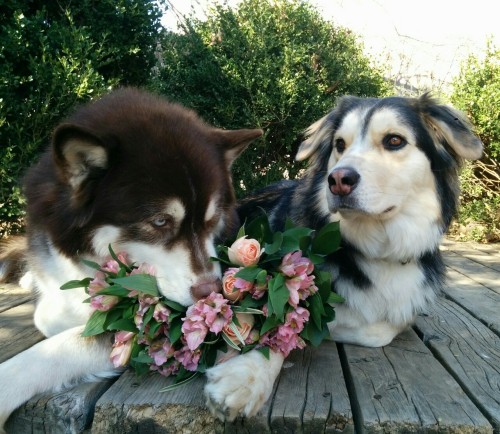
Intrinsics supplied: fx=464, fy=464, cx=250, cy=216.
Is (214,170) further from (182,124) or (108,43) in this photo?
(108,43)

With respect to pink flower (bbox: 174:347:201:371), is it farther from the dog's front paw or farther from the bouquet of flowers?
the dog's front paw

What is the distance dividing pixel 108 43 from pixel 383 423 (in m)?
4.44

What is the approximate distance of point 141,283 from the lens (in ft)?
6.41

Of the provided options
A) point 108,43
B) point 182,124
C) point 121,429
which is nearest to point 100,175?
point 182,124

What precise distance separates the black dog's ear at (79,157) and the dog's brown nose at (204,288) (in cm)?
65

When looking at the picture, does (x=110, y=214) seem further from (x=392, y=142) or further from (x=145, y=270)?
(x=392, y=142)

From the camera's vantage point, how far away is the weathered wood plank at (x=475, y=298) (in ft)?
10.4

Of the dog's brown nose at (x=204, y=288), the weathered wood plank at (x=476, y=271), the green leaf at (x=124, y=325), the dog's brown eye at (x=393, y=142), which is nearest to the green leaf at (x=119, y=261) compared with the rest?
the green leaf at (x=124, y=325)

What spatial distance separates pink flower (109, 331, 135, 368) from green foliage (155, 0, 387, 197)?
4.12 meters

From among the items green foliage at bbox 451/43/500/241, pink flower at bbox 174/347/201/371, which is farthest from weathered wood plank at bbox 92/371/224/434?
green foliage at bbox 451/43/500/241

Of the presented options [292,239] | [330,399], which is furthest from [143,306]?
[330,399]

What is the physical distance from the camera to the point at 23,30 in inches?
164

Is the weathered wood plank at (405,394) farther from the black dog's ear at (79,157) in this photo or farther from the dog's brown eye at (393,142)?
the black dog's ear at (79,157)

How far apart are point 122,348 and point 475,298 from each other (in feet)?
9.40
